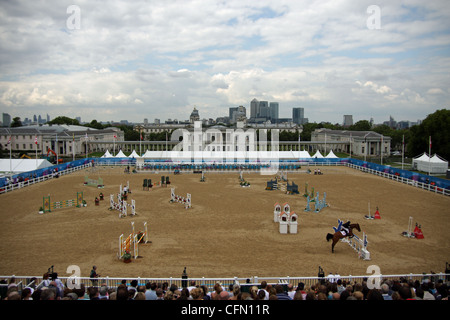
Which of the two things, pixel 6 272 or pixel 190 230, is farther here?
pixel 190 230

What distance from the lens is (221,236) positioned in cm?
1620

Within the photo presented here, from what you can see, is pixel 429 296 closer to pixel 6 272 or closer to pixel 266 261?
pixel 266 261

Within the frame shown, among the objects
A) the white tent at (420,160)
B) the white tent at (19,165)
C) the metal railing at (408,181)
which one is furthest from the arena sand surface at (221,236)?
the white tent at (420,160)

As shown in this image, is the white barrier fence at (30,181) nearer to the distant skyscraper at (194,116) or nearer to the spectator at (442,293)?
Answer: the spectator at (442,293)

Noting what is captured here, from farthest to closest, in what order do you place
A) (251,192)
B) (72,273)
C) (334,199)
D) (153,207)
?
(251,192), (334,199), (153,207), (72,273)

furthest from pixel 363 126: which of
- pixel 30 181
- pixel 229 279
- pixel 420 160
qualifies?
pixel 229 279

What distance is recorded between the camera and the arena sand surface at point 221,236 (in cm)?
1240

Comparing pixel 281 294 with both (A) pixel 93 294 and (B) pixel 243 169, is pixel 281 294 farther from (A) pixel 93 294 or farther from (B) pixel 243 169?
(B) pixel 243 169

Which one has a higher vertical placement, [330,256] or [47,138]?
[47,138]

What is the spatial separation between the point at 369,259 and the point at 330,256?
5.00 feet
